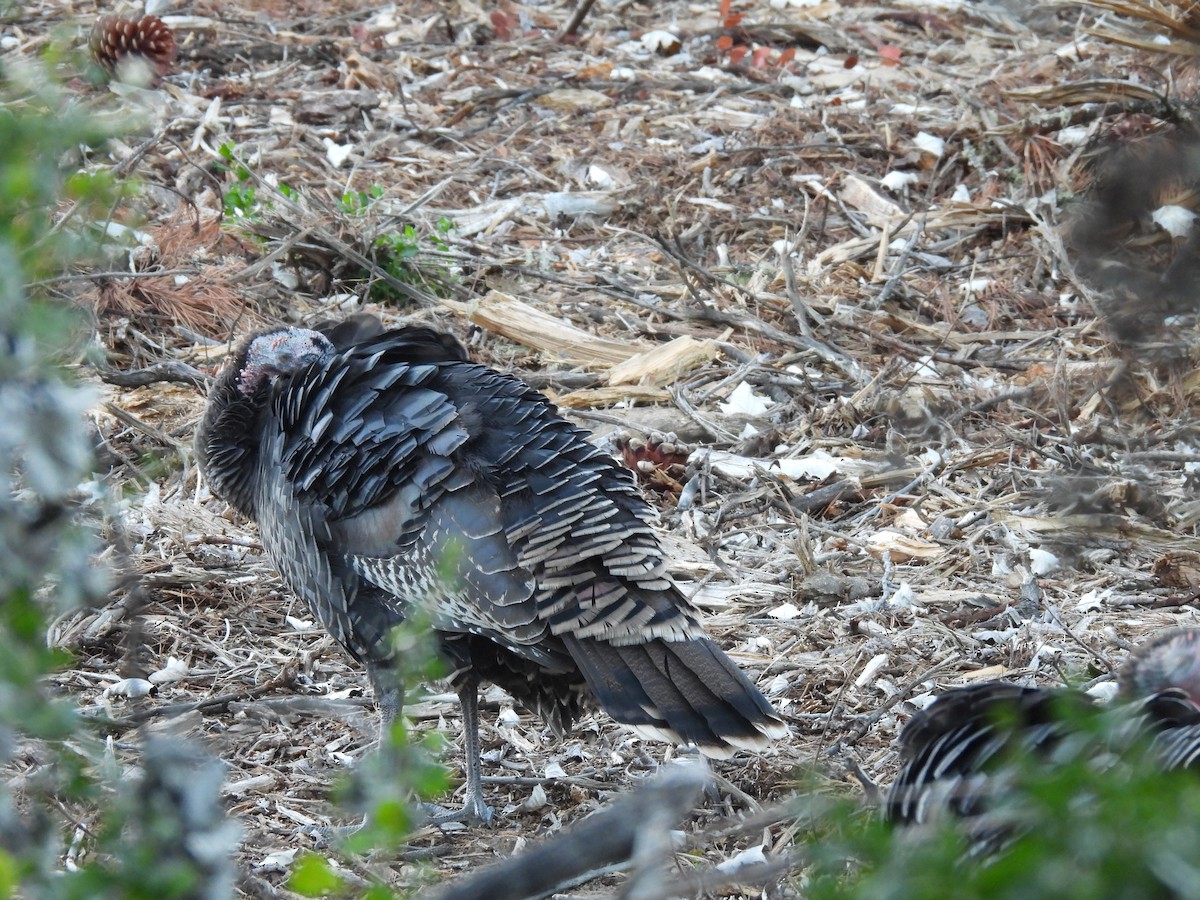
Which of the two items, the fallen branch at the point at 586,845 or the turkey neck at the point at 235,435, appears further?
the turkey neck at the point at 235,435

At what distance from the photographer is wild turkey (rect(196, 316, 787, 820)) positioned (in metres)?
3.74

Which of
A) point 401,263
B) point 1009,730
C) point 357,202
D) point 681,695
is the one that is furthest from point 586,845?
point 357,202

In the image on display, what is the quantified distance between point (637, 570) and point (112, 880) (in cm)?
255

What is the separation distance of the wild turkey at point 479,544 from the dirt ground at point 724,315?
0.38 m

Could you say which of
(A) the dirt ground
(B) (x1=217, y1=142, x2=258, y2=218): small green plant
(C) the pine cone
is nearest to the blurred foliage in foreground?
(A) the dirt ground

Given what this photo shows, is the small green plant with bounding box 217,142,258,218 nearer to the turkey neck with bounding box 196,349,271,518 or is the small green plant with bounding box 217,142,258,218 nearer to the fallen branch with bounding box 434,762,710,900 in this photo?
the turkey neck with bounding box 196,349,271,518

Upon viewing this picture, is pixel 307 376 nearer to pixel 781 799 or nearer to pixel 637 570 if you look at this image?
pixel 637 570

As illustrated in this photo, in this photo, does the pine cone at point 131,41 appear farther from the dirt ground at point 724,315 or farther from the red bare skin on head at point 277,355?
the red bare skin on head at point 277,355

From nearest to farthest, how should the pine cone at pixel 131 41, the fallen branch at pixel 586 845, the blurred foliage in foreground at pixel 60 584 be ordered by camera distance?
the blurred foliage in foreground at pixel 60 584
the fallen branch at pixel 586 845
the pine cone at pixel 131 41

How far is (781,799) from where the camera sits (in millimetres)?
4070

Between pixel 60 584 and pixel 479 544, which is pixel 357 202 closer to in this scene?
pixel 479 544

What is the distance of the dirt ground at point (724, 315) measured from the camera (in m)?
4.30

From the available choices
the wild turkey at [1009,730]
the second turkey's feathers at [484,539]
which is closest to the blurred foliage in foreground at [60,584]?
the wild turkey at [1009,730]

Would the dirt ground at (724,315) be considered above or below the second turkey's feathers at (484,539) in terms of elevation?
below
